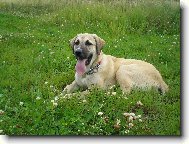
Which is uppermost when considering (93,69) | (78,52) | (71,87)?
(78,52)

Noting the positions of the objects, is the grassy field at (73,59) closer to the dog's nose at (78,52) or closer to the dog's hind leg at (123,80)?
the dog's hind leg at (123,80)

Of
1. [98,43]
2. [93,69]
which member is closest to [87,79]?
[93,69]

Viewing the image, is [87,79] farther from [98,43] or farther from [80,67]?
[98,43]

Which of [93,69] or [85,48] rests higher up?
[85,48]

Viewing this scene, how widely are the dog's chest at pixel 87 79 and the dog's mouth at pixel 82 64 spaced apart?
7 cm

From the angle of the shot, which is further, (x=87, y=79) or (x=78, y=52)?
(x=87, y=79)

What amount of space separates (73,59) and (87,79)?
194 millimetres

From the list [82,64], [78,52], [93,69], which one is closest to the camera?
[78,52]

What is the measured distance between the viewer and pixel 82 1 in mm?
5609

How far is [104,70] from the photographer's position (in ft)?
18.7

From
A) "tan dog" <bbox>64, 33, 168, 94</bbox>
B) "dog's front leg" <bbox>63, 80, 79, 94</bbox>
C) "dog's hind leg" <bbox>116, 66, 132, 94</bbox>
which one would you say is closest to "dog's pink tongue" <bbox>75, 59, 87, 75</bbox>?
"tan dog" <bbox>64, 33, 168, 94</bbox>

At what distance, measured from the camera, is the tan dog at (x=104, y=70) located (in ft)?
18.1

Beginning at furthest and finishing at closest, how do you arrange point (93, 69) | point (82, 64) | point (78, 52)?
point (93, 69) < point (82, 64) < point (78, 52)

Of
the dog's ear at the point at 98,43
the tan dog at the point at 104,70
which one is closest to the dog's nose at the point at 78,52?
the tan dog at the point at 104,70
